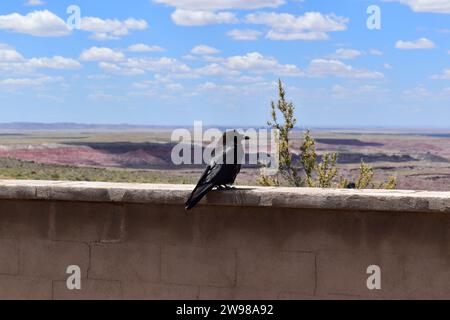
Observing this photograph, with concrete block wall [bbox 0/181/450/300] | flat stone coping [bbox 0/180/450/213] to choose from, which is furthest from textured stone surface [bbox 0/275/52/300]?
flat stone coping [bbox 0/180/450/213]

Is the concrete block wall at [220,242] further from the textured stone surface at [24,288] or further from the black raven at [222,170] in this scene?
the black raven at [222,170]

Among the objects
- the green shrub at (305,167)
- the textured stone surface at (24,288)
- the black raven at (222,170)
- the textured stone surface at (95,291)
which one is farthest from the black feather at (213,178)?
the green shrub at (305,167)

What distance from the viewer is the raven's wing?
586 cm

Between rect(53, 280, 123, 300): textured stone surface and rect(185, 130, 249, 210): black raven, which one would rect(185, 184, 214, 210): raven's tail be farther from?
rect(53, 280, 123, 300): textured stone surface

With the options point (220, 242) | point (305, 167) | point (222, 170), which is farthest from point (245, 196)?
point (305, 167)

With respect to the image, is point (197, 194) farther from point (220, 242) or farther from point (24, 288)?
point (24, 288)

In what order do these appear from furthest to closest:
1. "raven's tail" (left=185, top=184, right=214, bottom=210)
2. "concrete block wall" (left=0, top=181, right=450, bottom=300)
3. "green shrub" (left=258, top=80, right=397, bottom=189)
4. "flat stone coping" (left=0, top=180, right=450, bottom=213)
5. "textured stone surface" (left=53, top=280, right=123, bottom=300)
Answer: "green shrub" (left=258, top=80, right=397, bottom=189)
"textured stone surface" (left=53, top=280, right=123, bottom=300)
"raven's tail" (left=185, top=184, right=214, bottom=210)
"concrete block wall" (left=0, top=181, right=450, bottom=300)
"flat stone coping" (left=0, top=180, right=450, bottom=213)

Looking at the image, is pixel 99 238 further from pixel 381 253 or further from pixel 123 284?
pixel 381 253

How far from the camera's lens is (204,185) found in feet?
19.4

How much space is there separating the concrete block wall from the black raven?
15 cm

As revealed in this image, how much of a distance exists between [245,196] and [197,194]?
347 millimetres
